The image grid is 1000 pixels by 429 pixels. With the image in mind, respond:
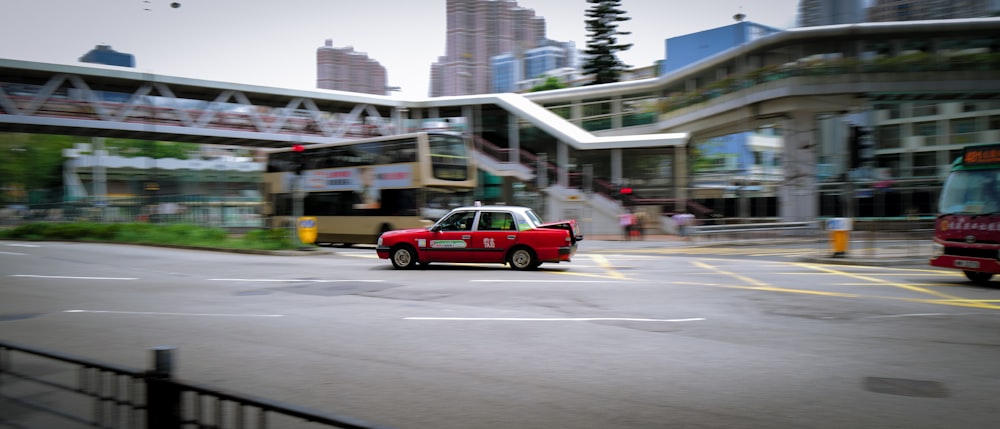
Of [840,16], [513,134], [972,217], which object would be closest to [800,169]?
[840,16]

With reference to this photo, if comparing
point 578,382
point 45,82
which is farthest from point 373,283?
point 45,82

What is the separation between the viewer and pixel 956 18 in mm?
33375

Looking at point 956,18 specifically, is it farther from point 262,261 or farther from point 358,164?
point 262,261

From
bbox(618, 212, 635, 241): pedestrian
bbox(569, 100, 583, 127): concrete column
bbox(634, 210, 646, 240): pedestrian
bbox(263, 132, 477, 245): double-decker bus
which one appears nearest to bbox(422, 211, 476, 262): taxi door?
bbox(263, 132, 477, 245): double-decker bus

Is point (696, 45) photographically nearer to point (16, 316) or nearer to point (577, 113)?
point (577, 113)

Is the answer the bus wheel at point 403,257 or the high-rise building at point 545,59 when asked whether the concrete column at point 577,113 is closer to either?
the bus wheel at point 403,257

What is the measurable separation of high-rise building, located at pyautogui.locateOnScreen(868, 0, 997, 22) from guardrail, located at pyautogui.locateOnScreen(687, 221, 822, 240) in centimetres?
1300

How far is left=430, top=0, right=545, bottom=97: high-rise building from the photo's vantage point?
17338cm

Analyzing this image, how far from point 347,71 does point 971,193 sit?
156 metres

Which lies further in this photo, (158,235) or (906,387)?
(158,235)

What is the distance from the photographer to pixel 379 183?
84.2ft

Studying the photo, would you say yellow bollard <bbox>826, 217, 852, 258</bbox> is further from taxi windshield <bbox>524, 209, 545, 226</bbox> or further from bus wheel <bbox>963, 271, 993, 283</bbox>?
taxi windshield <bbox>524, 209, 545, 226</bbox>

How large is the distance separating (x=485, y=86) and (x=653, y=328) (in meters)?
171

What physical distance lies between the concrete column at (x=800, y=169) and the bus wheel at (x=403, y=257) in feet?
75.5
